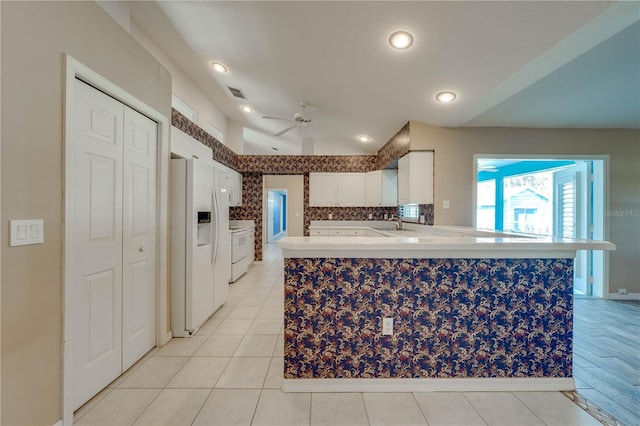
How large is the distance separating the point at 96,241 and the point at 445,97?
11.0 ft

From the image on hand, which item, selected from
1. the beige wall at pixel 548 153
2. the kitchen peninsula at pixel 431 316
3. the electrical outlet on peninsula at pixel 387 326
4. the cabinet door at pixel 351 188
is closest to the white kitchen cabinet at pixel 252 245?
the cabinet door at pixel 351 188

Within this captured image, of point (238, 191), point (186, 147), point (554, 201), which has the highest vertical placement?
point (186, 147)

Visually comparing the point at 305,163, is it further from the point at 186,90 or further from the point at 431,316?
the point at 431,316

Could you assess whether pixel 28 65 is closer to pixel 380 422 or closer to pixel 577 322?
pixel 380 422

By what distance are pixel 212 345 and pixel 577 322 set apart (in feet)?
12.8

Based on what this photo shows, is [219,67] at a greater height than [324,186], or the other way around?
[219,67]

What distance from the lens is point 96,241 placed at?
1682 millimetres

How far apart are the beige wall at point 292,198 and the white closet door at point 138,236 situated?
6.52 metres

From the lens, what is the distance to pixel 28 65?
1.26 m

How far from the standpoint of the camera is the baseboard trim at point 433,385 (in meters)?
1.71

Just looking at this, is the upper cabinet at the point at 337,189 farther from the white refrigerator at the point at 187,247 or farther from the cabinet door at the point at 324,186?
the white refrigerator at the point at 187,247

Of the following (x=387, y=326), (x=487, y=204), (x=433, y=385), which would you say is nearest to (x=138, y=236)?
(x=387, y=326)

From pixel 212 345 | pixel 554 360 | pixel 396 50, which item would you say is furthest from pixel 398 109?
pixel 212 345

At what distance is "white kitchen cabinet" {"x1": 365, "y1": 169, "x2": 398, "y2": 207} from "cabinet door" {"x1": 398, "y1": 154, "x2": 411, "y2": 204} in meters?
1.28
